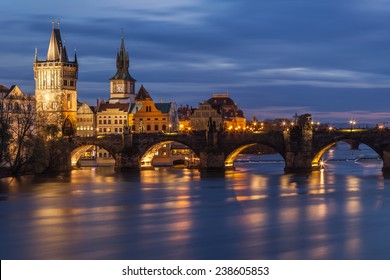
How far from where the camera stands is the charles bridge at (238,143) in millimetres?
86375

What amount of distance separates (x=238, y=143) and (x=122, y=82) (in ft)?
198

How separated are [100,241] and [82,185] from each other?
32709 mm

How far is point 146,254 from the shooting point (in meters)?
37.9

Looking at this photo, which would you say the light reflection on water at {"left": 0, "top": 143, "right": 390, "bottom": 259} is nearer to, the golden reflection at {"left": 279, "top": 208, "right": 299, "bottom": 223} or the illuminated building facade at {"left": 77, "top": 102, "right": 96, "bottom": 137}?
the golden reflection at {"left": 279, "top": 208, "right": 299, "bottom": 223}

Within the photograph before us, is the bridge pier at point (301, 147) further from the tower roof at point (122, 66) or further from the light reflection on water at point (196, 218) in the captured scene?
the tower roof at point (122, 66)

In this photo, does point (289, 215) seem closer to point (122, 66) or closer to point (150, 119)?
point (150, 119)

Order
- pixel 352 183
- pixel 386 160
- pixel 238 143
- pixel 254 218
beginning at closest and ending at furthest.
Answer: pixel 254 218 < pixel 352 183 < pixel 386 160 < pixel 238 143

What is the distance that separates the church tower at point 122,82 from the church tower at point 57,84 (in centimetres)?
2074

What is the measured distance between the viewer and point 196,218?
49.6 m

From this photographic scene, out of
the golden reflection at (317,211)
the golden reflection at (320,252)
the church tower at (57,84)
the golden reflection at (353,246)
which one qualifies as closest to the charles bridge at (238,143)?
the church tower at (57,84)

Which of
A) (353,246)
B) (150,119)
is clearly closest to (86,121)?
(150,119)
